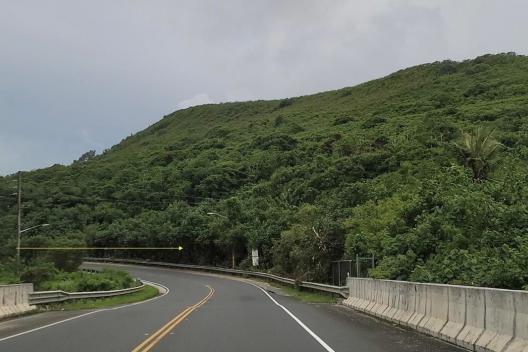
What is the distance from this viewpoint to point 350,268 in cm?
3359

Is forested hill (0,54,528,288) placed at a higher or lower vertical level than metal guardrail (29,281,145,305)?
higher

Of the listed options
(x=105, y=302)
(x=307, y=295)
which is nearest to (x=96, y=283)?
(x=105, y=302)

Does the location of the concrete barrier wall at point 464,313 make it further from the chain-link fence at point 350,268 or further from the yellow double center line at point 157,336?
the chain-link fence at point 350,268

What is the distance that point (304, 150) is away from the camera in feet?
342

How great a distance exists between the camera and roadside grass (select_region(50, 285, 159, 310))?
29959 millimetres

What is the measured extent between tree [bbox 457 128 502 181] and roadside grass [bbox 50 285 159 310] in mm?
23756

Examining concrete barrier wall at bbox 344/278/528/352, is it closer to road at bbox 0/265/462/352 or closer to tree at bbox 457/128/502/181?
road at bbox 0/265/462/352

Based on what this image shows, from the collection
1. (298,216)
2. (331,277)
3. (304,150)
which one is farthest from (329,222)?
(304,150)

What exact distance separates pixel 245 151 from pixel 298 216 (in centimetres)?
6454

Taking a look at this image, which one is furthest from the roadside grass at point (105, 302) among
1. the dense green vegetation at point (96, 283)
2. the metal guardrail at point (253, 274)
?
the metal guardrail at point (253, 274)

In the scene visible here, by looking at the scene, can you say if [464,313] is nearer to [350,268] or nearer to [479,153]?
[350,268]

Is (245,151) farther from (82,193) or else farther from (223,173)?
(82,193)

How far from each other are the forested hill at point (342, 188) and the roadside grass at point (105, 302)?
1155 cm

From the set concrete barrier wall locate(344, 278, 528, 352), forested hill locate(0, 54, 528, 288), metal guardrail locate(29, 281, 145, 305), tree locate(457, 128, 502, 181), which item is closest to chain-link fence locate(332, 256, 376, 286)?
forested hill locate(0, 54, 528, 288)
